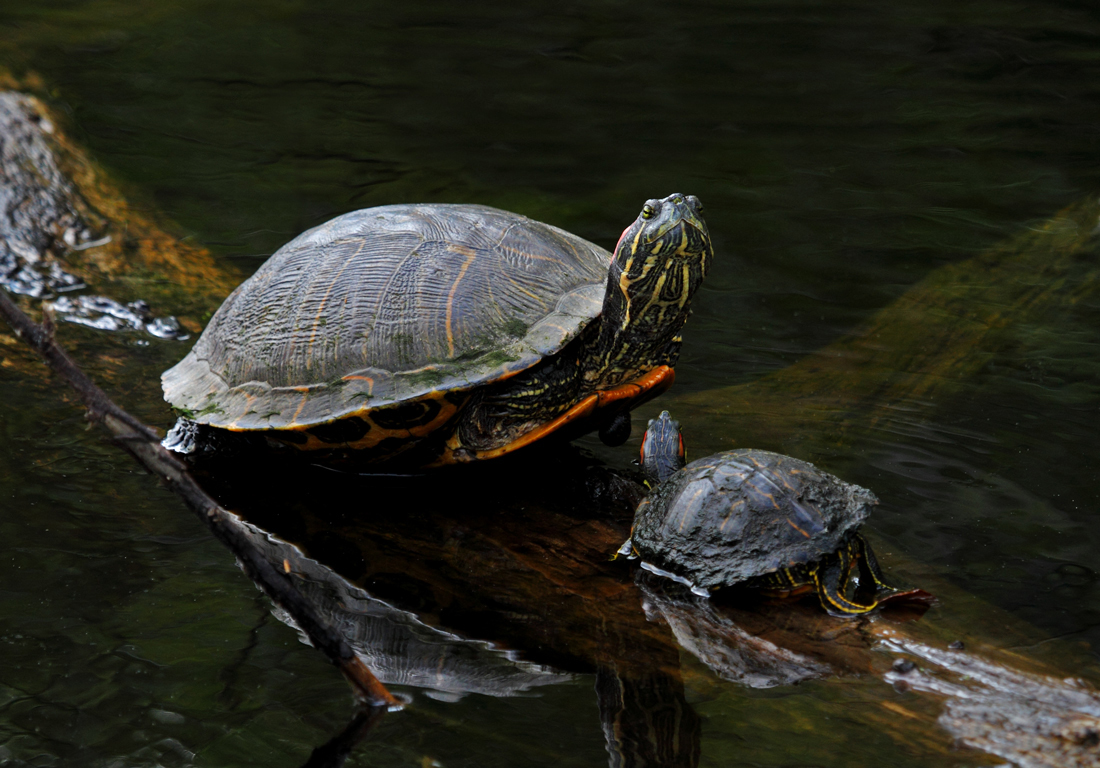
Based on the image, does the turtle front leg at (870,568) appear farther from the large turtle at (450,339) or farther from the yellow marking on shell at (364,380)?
the yellow marking on shell at (364,380)

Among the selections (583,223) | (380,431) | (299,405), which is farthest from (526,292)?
(583,223)

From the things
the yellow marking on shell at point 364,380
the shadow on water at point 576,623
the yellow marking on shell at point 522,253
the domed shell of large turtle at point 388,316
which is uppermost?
the yellow marking on shell at point 522,253

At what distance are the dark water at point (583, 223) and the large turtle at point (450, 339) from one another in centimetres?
33

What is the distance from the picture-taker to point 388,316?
3770mm

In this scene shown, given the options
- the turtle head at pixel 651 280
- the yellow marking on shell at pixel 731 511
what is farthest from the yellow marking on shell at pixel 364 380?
the yellow marking on shell at pixel 731 511

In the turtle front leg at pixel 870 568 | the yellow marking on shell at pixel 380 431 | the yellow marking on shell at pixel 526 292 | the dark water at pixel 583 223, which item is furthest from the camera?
the yellow marking on shell at pixel 526 292

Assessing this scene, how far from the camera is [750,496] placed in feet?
10.1

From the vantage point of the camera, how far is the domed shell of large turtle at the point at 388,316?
3.65 metres

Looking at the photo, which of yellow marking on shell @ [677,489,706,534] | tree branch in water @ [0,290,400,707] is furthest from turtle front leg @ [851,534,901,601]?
tree branch in water @ [0,290,400,707]

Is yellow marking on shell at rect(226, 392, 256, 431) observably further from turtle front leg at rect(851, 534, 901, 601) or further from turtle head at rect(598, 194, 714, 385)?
turtle front leg at rect(851, 534, 901, 601)

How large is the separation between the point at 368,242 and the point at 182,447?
122cm

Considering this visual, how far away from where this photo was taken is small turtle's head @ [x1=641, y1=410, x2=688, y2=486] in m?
3.46

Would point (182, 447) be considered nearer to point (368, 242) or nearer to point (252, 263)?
point (368, 242)

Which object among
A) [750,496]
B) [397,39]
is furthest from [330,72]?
[750,496]
